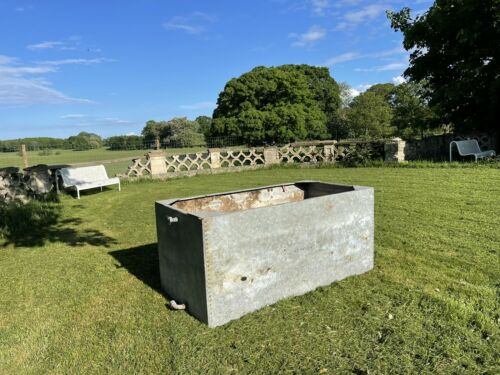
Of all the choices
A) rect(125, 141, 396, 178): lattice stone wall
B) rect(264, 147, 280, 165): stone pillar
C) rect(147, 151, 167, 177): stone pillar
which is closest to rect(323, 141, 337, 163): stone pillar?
rect(125, 141, 396, 178): lattice stone wall

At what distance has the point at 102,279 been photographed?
3.96 metres

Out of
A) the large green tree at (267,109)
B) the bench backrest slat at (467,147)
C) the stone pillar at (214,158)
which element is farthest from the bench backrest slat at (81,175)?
the large green tree at (267,109)

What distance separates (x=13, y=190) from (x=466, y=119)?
15.8 meters

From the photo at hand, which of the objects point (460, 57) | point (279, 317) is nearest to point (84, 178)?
point (279, 317)

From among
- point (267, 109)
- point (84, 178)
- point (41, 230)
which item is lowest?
point (41, 230)

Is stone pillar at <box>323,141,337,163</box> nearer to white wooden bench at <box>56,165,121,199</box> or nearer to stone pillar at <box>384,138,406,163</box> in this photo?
stone pillar at <box>384,138,406,163</box>

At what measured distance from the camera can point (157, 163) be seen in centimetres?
1388

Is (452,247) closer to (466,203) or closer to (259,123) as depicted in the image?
(466,203)

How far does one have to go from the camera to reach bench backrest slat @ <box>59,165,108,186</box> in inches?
413

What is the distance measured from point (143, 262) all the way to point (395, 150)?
10.7 meters

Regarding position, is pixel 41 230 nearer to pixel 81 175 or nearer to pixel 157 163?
pixel 81 175

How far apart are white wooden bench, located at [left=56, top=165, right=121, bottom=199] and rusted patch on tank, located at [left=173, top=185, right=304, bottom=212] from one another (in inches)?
287

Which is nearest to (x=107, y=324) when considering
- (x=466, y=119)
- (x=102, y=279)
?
(x=102, y=279)

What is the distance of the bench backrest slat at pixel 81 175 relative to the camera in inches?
413
